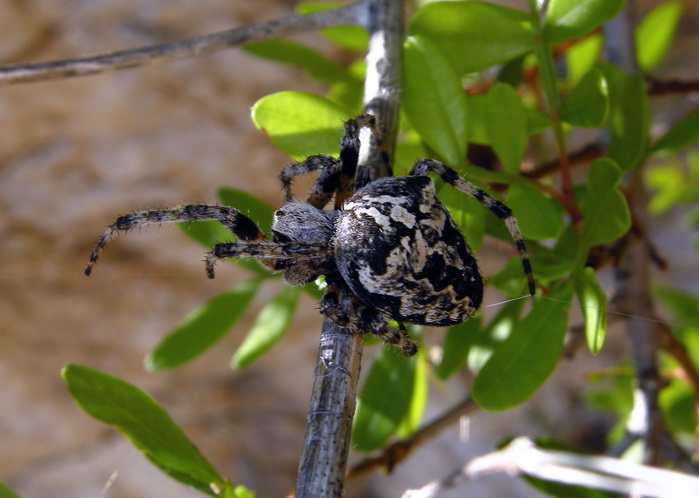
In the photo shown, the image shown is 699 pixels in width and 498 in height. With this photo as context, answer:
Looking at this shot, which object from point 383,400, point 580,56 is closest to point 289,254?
point 383,400

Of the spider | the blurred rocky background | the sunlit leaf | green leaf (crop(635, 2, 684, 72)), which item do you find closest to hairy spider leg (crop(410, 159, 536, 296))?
the spider

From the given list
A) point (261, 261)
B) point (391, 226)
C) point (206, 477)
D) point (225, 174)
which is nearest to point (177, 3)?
point (225, 174)

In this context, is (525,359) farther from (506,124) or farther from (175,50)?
(175,50)

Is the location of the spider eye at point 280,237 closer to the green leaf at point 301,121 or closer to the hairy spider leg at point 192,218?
the hairy spider leg at point 192,218

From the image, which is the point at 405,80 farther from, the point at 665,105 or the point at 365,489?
the point at 365,489

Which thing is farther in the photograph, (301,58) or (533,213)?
(301,58)

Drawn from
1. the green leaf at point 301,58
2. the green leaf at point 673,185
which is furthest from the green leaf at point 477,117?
the green leaf at point 673,185
